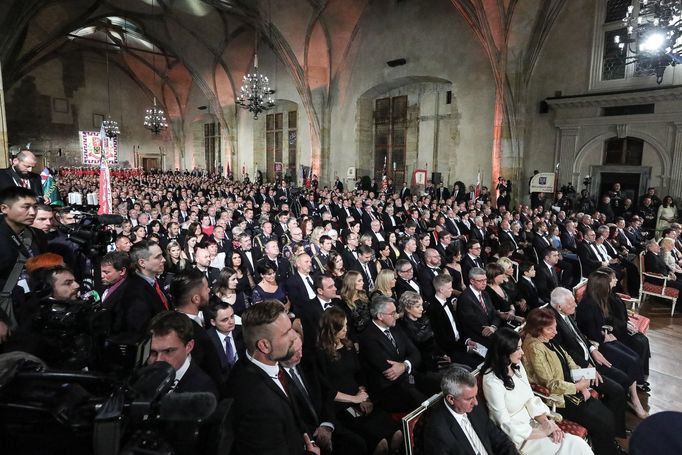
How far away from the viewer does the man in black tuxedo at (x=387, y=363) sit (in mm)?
3141

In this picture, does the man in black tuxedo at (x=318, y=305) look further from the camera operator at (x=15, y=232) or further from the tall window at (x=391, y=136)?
the tall window at (x=391, y=136)

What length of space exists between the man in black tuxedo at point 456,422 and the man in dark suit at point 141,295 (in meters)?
1.93

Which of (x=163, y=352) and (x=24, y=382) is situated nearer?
(x=24, y=382)

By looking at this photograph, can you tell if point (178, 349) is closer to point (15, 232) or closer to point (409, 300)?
point (15, 232)

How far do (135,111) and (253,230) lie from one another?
30.6 m

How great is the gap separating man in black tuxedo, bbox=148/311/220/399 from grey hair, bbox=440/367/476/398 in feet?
4.54

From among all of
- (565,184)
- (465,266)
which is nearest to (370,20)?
(565,184)

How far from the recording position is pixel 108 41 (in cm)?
2917

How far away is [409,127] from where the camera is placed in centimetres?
1861

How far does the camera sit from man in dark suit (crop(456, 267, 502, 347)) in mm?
4051

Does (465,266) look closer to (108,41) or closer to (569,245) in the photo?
(569,245)

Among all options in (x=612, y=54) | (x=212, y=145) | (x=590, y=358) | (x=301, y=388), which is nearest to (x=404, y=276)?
(x=590, y=358)

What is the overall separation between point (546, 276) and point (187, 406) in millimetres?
6309

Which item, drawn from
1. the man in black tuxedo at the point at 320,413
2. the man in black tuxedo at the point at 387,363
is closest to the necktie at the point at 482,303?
the man in black tuxedo at the point at 387,363
